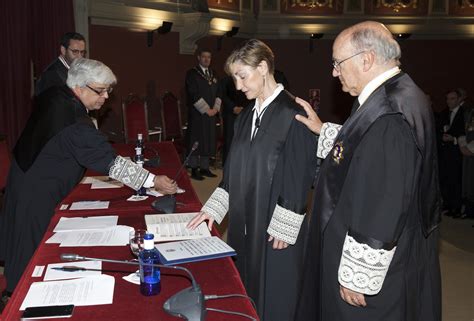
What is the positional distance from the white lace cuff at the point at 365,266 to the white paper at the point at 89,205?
4.97 feet

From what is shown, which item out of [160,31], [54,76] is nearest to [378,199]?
[54,76]

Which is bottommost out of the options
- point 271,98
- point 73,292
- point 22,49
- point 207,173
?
point 207,173

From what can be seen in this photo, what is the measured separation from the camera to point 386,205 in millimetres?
1871

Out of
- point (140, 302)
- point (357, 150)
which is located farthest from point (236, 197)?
point (140, 302)

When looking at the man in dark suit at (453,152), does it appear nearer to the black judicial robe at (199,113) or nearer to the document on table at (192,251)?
the black judicial robe at (199,113)

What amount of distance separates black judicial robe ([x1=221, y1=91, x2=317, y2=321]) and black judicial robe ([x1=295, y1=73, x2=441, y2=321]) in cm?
39

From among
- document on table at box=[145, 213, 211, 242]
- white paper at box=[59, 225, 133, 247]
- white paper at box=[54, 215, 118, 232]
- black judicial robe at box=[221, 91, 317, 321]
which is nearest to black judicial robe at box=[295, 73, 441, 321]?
black judicial robe at box=[221, 91, 317, 321]

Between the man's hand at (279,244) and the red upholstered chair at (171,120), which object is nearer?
the man's hand at (279,244)

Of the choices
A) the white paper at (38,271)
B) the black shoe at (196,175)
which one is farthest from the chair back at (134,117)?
the white paper at (38,271)

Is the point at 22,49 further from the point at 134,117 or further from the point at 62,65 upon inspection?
the point at 134,117

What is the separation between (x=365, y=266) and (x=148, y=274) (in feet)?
2.51

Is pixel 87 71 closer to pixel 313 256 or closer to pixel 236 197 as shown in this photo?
pixel 236 197

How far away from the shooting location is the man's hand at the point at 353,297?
1950mm

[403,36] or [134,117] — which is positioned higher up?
[403,36]
